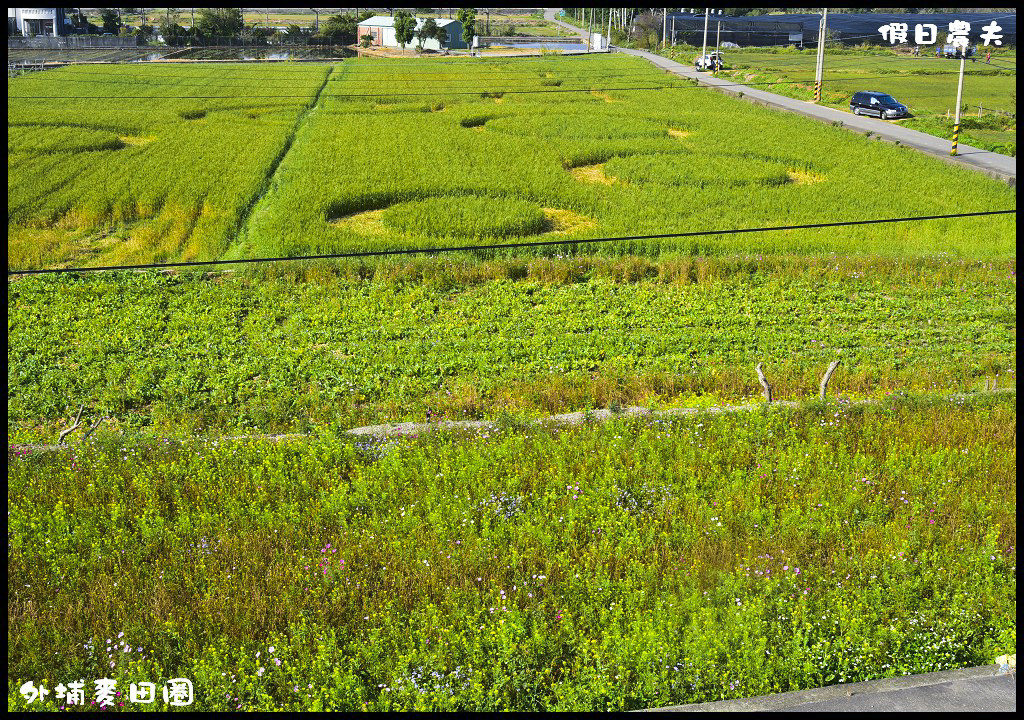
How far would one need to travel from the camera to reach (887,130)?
27.5 metres

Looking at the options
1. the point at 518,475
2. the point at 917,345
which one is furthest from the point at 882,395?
the point at 518,475

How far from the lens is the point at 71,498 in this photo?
6.36m

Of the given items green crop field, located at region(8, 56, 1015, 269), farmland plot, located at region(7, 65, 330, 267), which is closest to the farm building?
farmland plot, located at region(7, 65, 330, 267)

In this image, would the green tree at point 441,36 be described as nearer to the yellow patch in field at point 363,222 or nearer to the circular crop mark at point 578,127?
the circular crop mark at point 578,127

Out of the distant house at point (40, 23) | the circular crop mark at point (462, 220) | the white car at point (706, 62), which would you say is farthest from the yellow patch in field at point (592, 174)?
the distant house at point (40, 23)

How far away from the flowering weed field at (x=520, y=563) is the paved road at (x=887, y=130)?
17.0 m

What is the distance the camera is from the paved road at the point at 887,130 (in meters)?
22.3

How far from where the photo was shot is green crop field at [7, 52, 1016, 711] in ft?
15.9

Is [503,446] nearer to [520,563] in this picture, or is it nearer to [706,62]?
[520,563]

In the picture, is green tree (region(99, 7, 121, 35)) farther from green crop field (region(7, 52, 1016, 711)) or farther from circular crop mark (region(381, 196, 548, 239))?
circular crop mark (region(381, 196, 548, 239))

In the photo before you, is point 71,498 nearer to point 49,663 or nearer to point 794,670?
point 49,663

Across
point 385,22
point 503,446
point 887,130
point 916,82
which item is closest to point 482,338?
point 503,446

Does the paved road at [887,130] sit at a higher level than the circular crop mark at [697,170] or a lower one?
higher

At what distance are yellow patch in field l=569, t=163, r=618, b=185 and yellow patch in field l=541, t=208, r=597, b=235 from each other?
127 inches
